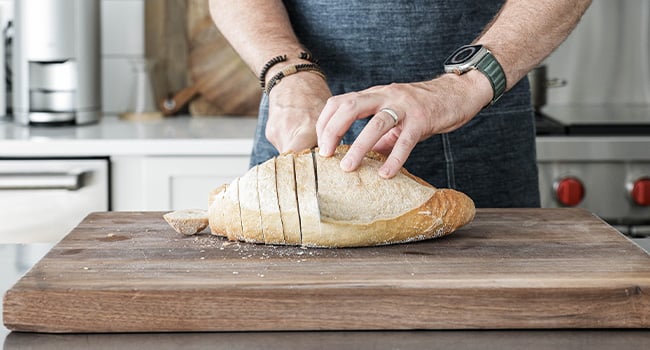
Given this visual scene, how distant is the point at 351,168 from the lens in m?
1.16

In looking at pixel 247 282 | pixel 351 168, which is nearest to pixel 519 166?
pixel 351 168

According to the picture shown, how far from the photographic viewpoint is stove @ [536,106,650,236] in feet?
7.03

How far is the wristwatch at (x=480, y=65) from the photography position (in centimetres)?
127

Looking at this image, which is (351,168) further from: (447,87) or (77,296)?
(77,296)

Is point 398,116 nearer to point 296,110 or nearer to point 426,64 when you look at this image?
point 296,110

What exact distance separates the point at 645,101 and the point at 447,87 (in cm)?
168

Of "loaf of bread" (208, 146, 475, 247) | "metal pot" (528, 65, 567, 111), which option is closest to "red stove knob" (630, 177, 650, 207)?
"metal pot" (528, 65, 567, 111)

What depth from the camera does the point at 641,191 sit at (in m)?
2.15

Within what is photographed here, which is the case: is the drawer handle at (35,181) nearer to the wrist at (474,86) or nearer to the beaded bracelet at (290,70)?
the beaded bracelet at (290,70)

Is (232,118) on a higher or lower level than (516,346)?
higher

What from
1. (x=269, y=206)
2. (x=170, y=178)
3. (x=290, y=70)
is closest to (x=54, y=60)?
(x=170, y=178)

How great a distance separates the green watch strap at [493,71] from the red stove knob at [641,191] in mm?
978

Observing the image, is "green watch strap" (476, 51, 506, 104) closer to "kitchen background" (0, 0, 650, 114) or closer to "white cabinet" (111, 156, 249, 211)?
"white cabinet" (111, 156, 249, 211)

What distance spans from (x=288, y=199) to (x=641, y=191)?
126 cm
